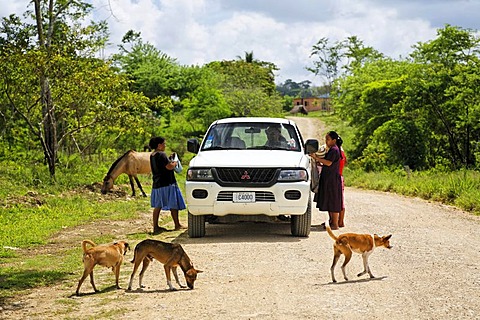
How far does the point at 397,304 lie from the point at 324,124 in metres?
65.8

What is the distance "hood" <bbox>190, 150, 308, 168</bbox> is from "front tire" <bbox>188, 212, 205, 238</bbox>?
37.1 inches

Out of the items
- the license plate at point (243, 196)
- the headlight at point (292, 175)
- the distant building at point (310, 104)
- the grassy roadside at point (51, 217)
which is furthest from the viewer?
the distant building at point (310, 104)

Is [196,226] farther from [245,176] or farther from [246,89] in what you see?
[246,89]

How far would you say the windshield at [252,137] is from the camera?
44.3ft

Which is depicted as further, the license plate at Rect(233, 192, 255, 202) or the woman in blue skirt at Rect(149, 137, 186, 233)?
the woman in blue skirt at Rect(149, 137, 186, 233)

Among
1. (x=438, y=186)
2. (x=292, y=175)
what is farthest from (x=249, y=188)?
(x=438, y=186)

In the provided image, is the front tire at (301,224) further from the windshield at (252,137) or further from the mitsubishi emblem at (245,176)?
the windshield at (252,137)

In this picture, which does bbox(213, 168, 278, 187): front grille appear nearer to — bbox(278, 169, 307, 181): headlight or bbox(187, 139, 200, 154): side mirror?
bbox(278, 169, 307, 181): headlight

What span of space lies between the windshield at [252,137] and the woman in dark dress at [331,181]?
0.58m

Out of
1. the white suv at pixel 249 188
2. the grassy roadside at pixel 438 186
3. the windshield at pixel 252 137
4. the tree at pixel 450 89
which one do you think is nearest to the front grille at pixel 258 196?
the white suv at pixel 249 188

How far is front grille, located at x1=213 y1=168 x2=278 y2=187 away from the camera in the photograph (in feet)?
40.1

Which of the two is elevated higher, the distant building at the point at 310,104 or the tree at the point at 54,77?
the distant building at the point at 310,104

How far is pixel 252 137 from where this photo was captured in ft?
44.9

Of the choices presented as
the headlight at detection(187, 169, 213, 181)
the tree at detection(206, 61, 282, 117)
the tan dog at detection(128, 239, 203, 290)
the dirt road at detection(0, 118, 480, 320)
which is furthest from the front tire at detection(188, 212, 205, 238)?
the tree at detection(206, 61, 282, 117)
